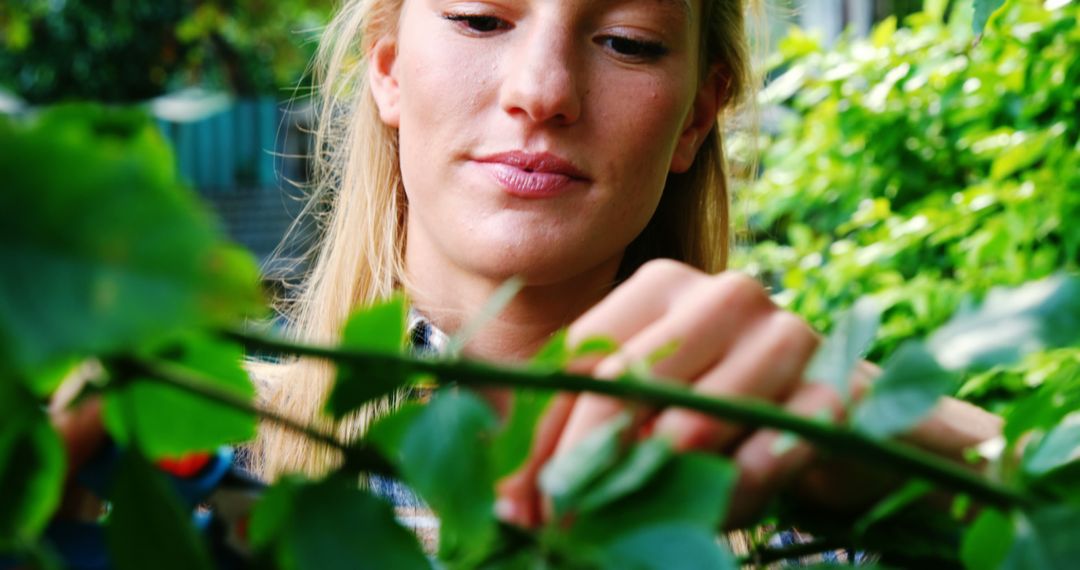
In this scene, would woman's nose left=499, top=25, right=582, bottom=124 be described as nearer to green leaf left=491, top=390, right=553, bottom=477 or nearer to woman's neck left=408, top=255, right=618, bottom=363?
woman's neck left=408, top=255, right=618, bottom=363

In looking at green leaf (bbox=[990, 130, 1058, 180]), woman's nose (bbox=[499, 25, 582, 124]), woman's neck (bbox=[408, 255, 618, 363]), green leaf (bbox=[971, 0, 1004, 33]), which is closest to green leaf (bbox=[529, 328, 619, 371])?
green leaf (bbox=[971, 0, 1004, 33])

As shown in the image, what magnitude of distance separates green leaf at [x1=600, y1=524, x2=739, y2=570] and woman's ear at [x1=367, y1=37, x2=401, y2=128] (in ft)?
4.64

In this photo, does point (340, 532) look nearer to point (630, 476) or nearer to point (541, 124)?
point (630, 476)

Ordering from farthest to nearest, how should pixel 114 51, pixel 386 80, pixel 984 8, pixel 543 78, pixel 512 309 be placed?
1. pixel 114 51
2. pixel 386 80
3. pixel 512 309
4. pixel 543 78
5. pixel 984 8

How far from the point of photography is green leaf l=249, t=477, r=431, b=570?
349 millimetres

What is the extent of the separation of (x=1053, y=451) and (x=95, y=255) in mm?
365

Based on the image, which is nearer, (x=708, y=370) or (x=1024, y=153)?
(x=708, y=370)

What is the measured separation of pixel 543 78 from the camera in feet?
4.32

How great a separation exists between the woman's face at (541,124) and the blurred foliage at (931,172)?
0.52 meters

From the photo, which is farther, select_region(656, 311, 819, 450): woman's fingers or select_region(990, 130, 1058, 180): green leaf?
select_region(990, 130, 1058, 180): green leaf

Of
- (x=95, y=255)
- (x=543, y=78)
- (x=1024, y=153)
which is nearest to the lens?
(x=95, y=255)

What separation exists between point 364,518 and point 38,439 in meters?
0.10

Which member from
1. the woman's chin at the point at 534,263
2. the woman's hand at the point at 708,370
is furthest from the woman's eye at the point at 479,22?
the woman's hand at the point at 708,370

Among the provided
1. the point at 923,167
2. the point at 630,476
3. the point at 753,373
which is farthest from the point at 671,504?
the point at 923,167
